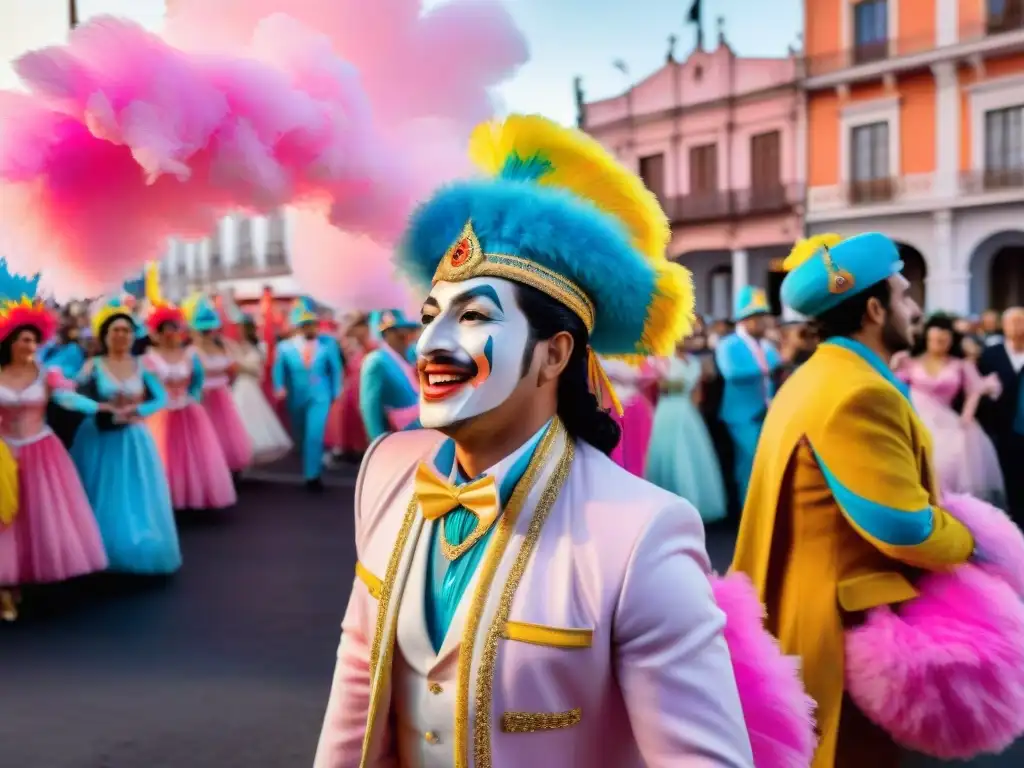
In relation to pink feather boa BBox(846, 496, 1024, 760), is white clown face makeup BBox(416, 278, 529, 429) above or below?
above

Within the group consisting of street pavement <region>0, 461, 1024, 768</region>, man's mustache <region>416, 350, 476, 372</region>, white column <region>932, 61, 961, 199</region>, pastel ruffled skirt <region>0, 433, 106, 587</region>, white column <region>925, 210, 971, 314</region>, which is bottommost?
street pavement <region>0, 461, 1024, 768</region>

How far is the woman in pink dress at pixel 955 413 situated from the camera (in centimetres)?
716

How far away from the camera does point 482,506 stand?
1.52m

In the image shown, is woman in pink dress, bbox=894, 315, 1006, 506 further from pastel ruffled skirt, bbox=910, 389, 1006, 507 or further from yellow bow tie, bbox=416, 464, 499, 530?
yellow bow tie, bbox=416, 464, 499, 530

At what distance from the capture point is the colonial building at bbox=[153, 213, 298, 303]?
7.55 feet

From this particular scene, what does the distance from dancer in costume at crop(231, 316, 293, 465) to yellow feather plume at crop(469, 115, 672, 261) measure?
9915 millimetres

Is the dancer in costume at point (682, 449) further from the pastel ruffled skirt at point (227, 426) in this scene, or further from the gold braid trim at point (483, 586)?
the gold braid trim at point (483, 586)

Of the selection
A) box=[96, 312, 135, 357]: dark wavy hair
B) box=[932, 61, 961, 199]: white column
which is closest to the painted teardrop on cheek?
box=[96, 312, 135, 357]: dark wavy hair

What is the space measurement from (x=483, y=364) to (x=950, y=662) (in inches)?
62.9

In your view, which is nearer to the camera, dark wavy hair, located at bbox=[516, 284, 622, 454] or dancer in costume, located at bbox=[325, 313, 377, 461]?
dark wavy hair, located at bbox=[516, 284, 622, 454]

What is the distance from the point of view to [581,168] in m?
1.63

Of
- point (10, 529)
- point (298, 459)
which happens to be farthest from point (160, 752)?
point (298, 459)

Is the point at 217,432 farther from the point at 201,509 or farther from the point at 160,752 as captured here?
the point at 160,752

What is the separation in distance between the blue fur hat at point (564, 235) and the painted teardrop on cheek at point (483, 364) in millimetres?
123
